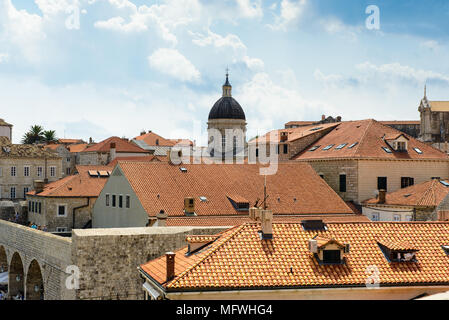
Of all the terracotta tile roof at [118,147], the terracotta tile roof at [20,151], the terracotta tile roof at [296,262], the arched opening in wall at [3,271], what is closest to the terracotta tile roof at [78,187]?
the arched opening in wall at [3,271]

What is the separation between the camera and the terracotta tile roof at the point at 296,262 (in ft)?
51.4

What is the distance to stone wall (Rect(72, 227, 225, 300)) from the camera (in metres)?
21.5

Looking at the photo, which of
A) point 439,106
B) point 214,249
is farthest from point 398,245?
point 439,106

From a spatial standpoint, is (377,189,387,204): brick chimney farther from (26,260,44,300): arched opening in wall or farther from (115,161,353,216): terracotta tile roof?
(26,260,44,300): arched opening in wall

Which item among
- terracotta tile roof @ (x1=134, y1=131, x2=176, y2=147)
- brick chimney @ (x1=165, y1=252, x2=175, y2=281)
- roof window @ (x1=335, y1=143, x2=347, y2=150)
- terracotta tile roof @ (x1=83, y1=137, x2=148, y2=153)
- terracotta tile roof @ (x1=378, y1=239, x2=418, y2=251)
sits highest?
terracotta tile roof @ (x1=134, y1=131, x2=176, y2=147)

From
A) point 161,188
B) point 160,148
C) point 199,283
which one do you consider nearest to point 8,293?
point 161,188

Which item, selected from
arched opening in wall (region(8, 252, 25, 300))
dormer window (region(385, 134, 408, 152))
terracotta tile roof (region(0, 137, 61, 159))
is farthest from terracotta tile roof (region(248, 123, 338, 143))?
arched opening in wall (region(8, 252, 25, 300))

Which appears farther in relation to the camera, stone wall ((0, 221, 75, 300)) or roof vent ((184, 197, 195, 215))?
roof vent ((184, 197, 195, 215))

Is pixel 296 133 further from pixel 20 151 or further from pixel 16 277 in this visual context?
pixel 16 277

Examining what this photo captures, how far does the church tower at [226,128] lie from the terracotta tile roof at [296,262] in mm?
45115

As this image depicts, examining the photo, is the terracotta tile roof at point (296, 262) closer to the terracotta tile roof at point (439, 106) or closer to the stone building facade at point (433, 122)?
the stone building facade at point (433, 122)

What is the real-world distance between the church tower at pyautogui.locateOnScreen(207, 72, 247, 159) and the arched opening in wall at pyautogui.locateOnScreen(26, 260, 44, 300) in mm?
36352

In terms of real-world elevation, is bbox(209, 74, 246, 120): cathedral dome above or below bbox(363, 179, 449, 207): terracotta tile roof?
above

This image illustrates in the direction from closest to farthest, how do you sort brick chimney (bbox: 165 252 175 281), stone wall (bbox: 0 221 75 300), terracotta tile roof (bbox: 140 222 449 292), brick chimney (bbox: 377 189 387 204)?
terracotta tile roof (bbox: 140 222 449 292)
brick chimney (bbox: 165 252 175 281)
stone wall (bbox: 0 221 75 300)
brick chimney (bbox: 377 189 387 204)
